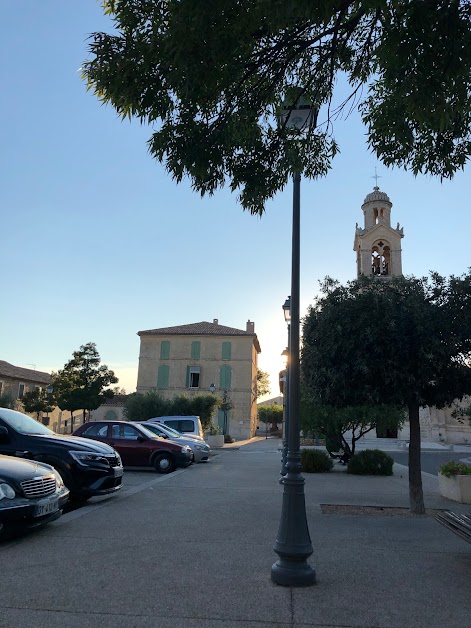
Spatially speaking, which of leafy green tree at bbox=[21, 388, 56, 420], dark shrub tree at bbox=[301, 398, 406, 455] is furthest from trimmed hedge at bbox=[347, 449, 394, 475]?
leafy green tree at bbox=[21, 388, 56, 420]

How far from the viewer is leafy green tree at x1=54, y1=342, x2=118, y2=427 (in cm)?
4103

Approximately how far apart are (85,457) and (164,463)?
6.68m

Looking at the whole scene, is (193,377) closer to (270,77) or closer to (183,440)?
(183,440)

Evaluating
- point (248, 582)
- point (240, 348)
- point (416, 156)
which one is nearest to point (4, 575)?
point (248, 582)

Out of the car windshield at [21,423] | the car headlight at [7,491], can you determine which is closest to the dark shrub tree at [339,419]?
the car windshield at [21,423]

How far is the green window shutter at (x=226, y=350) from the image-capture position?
164 feet

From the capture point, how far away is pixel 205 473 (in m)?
14.7

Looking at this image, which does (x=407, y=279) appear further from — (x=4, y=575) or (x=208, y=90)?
(x=4, y=575)

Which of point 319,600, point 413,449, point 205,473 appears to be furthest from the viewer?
point 205,473

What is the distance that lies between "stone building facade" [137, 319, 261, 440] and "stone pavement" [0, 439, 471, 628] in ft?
133

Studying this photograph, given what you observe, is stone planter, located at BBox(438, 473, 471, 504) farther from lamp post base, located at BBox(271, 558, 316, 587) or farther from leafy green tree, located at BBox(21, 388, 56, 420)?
leafy green tree, located at BBox(21, 388, 56, 420)

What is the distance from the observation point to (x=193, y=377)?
49844mm

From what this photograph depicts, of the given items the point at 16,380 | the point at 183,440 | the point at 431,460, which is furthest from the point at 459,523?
the point at 16,380

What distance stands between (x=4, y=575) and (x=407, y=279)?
7321mm
